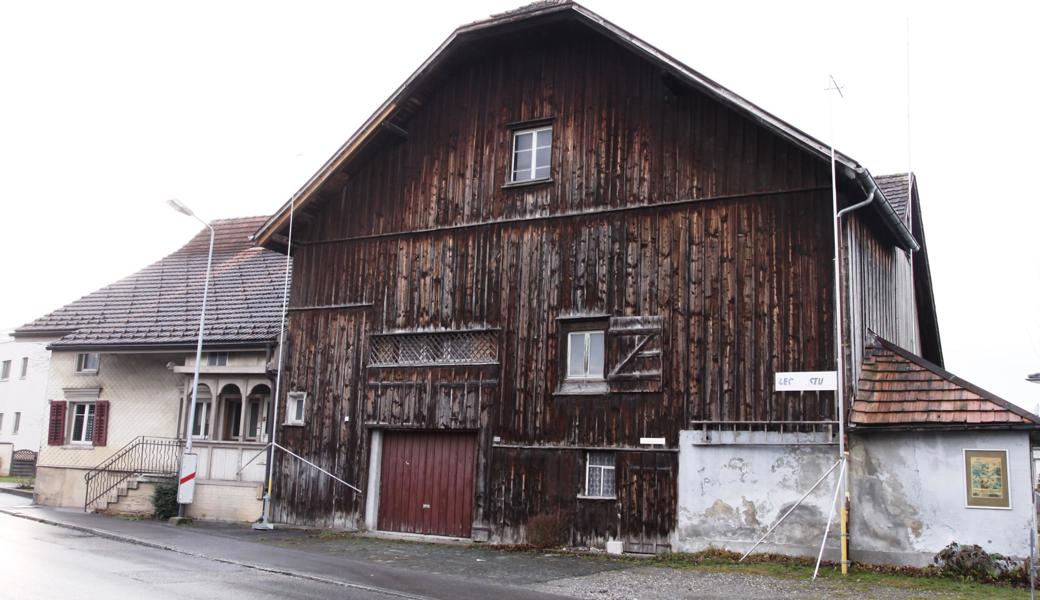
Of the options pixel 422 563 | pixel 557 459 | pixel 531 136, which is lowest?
pixel 422 563

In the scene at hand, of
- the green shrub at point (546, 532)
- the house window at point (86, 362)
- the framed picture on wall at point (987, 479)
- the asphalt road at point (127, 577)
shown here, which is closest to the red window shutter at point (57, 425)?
the house window at point (86, 362)

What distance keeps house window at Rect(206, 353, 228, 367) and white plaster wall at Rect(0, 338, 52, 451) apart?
24860mm

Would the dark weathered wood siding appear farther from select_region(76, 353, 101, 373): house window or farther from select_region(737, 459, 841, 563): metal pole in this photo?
select_region(76, 353, 101, 373): house window

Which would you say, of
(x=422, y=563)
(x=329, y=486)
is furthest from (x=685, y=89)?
(x=329, y=486)

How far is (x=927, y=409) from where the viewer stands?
15.3m

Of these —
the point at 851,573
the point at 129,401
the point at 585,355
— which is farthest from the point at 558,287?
the point at 129,401

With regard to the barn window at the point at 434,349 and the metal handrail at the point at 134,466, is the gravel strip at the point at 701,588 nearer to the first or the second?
the barn window at the point at 434,349

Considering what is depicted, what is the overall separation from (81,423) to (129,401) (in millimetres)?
2052

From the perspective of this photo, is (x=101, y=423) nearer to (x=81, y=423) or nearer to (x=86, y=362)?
(x=81, y=423)

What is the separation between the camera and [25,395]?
157ft

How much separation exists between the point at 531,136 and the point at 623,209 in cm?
286

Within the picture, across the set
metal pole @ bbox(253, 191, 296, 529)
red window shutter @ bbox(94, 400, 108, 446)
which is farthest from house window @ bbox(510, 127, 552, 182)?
red window shutter @ bbox(94, 400, 108, 446)

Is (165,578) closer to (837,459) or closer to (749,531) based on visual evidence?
(749,531)

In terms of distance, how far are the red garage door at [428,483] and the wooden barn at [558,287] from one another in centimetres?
5
